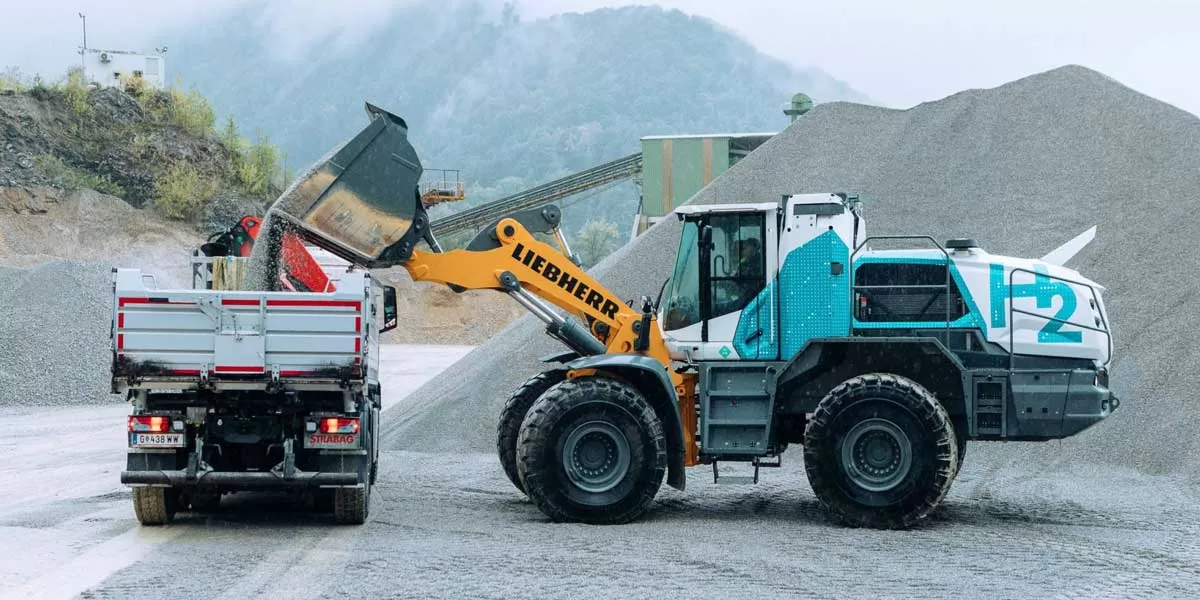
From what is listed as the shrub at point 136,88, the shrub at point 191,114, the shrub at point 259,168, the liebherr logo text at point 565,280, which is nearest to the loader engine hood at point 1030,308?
the liebherr logo text at point 565,280

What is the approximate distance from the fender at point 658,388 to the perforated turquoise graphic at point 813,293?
109 centimetres

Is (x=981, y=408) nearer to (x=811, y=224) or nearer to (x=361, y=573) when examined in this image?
(x=811, y=224)

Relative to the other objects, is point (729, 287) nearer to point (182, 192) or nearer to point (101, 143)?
point (182, 192)

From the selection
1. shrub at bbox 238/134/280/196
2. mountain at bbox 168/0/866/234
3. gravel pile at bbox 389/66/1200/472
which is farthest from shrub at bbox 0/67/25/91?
mountain at bbox 168/0/866/234

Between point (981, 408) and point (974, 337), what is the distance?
0.62 metres

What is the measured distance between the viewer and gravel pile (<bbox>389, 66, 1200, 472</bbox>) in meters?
16.5

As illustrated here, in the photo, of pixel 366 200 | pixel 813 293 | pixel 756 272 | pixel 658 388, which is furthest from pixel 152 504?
pixel 813 293

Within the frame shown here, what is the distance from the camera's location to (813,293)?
40.4ft

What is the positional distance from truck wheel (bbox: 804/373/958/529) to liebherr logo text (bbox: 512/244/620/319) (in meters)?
2.26

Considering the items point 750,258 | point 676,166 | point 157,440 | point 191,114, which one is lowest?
point 157,440

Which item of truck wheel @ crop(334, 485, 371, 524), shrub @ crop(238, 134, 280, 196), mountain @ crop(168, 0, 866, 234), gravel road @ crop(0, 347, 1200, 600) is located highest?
mountain @ crop(168, 0, 866, 234)

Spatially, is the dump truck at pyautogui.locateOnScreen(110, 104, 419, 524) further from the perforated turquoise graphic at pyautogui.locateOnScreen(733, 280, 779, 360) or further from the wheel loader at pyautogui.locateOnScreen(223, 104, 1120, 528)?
the perforated turquoise graphic at pyautogui.locateOnScreen(733, 280, 779, 360)

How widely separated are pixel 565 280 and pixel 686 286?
1116mm

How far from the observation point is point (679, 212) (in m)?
12.6
